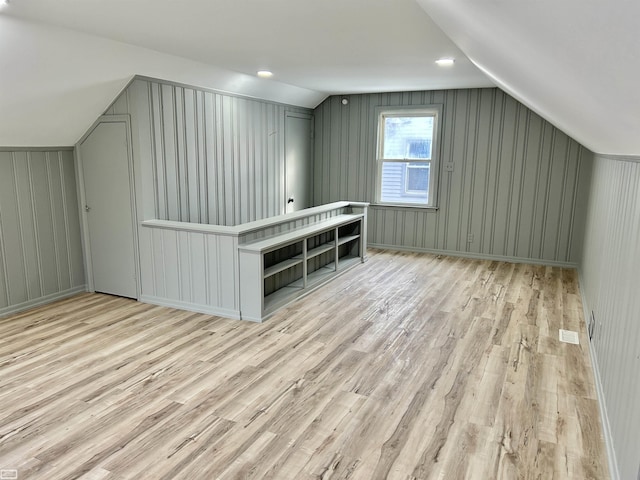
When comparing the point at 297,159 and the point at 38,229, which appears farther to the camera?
the point at 297,159

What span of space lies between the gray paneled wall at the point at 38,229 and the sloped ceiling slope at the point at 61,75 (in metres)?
0.22

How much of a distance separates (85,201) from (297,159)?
3.29 m

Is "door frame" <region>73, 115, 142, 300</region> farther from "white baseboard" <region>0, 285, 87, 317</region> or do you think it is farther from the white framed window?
the white framed window

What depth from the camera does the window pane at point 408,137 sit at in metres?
6.73

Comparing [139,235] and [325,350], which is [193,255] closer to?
[139,235]

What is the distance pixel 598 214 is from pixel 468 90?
9.31ft

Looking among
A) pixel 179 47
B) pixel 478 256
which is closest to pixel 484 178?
pixel 478 256

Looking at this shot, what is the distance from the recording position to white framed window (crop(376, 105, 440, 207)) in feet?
21.9

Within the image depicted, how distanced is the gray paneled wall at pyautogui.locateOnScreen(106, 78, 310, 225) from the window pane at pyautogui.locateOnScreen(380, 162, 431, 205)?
159cm

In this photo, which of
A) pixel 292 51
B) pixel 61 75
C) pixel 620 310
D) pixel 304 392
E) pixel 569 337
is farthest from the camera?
pixel 292 51

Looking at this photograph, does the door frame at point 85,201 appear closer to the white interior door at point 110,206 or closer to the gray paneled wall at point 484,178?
the white interior door at point 110,206

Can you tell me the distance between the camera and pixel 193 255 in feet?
13.7

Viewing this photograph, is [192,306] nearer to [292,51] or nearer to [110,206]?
[110,206]

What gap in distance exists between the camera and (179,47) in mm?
3846
